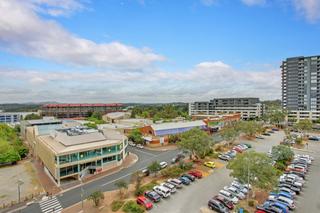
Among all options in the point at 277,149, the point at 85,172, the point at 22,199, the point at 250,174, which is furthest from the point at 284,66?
the point at 22,199

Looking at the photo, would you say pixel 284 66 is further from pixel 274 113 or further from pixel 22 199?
pixel 22 199

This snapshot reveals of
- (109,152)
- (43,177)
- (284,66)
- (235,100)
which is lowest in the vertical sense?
(43,177)

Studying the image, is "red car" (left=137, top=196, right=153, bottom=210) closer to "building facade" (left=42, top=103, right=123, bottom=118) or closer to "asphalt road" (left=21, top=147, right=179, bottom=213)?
"asphalt road" (left=21, top=147, right=179, bottom=213)

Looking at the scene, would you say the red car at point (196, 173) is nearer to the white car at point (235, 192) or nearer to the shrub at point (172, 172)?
the shrub at point (172, 172)

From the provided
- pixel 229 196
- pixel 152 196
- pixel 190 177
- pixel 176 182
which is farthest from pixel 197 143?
pixel 152 196

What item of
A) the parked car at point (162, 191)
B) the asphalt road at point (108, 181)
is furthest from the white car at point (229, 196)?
the asphalt road at point (108, 181)

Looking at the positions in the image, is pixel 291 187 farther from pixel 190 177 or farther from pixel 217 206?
pixel 190 177

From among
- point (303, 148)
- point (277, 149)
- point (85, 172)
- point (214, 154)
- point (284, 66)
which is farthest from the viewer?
point (284, 66)
